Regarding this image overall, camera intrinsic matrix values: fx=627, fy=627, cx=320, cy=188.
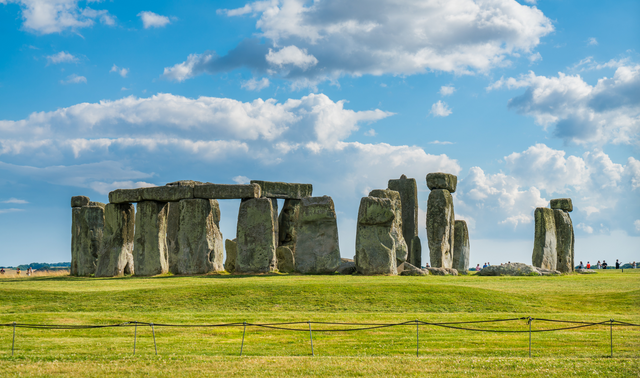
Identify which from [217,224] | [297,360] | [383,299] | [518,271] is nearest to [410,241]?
[518,271]

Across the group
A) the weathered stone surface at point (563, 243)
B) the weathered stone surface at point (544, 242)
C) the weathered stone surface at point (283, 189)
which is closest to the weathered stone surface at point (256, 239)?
the weathered stone surface at point (283, 189)

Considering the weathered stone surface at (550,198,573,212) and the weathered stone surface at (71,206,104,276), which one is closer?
the weathered stone surface at (71,206,104,276)

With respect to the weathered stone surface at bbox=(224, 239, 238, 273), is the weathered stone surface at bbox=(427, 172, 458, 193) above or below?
above

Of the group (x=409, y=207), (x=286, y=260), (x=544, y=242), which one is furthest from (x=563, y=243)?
(x=286, y=260)

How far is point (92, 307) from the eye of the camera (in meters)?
17.4

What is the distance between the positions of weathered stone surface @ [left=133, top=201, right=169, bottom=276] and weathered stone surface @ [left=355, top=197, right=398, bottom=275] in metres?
8.76

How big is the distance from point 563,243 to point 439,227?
22.7 ft

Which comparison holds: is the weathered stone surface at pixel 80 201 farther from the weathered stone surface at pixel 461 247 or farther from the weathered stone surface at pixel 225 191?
the weathered stone surface at pixel 461 247

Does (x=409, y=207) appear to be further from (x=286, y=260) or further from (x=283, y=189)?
(x=286, y=260)

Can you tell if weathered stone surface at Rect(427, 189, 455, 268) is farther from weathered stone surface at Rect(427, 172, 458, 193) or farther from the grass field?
the grass field

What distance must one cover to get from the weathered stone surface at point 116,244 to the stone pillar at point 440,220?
541 inches

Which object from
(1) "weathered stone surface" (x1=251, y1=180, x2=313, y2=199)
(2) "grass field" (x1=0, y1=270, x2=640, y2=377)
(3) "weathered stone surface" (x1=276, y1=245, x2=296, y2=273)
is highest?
(1) "weathered stone surface" (x1=251, y1=180, x2=313, y2=199)

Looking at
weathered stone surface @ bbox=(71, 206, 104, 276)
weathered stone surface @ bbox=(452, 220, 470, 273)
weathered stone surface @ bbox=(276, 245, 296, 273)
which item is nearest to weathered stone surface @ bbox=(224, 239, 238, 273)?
Answer: weathered stone surface @ bbox=(276, 245, 296, 273)

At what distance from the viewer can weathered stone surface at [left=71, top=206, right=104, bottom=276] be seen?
29.7m
